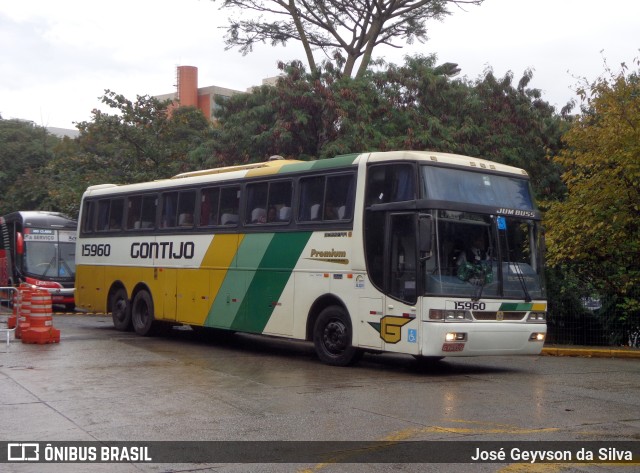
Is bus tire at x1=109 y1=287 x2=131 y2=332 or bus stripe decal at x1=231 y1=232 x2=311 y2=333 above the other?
bus stripe decal at x1=231 y1=232 x2=311 y2=333

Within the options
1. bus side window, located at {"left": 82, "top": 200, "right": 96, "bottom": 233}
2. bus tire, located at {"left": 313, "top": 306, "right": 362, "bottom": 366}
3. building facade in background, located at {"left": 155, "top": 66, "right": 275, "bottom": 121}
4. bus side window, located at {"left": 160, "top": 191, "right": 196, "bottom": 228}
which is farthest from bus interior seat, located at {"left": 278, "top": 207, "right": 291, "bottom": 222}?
building facade in background, located at {"left": 155, "top": 66, "right": 275, "bottom": 121}

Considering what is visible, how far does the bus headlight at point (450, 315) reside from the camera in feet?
40.5

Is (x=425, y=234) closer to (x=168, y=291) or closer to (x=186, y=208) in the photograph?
(x=186, y=208)

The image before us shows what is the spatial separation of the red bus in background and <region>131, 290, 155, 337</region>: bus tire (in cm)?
1062

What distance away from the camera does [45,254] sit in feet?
97.3

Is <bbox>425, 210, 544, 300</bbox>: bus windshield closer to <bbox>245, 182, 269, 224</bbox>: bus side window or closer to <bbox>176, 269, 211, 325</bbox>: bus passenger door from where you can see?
<bbox>245, 182, 269, 224</bbox>: bus side window

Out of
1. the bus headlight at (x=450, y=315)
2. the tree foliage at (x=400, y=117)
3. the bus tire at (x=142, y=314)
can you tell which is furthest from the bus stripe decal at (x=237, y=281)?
the tree foliage at (x=400, y=117)

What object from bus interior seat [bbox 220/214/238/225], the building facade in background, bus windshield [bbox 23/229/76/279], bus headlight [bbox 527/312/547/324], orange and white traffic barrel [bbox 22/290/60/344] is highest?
the building facade in background

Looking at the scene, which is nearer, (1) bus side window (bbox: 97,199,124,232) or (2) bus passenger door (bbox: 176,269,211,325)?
(2) bus passenger door (bbox: 176,269,211,325)

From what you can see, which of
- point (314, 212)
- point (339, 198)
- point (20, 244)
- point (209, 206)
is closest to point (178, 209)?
point (209, 206)

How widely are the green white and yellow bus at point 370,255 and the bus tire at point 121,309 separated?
8.48 feet

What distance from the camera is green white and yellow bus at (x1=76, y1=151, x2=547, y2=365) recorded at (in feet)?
41.3

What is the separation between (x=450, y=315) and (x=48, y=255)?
2064cm

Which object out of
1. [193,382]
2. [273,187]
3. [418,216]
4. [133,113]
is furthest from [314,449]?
[133,113]
